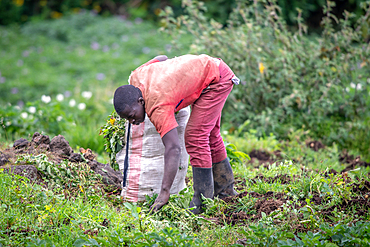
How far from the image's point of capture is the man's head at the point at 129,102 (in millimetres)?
2920

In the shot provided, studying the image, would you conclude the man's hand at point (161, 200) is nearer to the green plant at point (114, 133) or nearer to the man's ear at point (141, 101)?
the man's ear at point (141, 101)

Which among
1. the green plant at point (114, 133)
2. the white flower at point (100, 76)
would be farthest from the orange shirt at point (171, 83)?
the white flower at point (100, 76)

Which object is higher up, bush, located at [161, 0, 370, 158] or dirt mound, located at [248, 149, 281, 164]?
bush, located at [161, 0, 370, 158]

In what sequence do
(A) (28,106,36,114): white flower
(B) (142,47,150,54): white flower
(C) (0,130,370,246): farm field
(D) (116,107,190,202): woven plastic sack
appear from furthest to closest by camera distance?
1. (B) (142,47,150,54): white flower
2. (A) (28,106,36,114): white flower
3. (D) (116,107,190,202): woven plastic sack
4. (C) (0,130,370,246): farm field

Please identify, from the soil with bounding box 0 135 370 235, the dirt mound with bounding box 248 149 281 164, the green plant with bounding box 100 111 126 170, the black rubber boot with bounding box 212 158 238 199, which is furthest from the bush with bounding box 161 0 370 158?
the green plant with bounding box 100 111 126 170

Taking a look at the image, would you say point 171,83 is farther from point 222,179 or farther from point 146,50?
point 146,50

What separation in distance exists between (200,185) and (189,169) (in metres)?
1.01

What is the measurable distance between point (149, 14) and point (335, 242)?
11433 mm

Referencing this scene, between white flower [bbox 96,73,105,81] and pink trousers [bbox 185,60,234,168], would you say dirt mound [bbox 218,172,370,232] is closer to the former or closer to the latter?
pink trousers [bbox 185,60,234,168]

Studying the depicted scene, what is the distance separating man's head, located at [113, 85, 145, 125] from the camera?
2920 millimetres

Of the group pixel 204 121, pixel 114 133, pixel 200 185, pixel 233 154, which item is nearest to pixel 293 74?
pixel 233 154

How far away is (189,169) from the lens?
4.31 meters

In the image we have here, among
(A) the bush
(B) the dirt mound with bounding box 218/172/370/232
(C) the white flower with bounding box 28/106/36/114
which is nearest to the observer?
(B) the dirt mound with bounding box 218/172/370/232

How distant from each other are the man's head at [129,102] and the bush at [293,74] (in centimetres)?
299
